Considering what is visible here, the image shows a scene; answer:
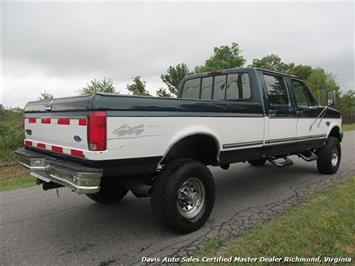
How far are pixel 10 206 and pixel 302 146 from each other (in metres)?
5.31

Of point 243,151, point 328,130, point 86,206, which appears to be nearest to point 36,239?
point 86,206

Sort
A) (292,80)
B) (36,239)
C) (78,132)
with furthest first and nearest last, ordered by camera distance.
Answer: (292,80)
(36,239)
(78,132)

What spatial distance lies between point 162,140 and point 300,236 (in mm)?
1874

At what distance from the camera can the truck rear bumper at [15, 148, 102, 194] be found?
304 cm

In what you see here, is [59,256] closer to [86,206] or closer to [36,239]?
[36,239]

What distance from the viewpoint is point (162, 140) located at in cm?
352

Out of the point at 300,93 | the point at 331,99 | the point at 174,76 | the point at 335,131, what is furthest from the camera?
the point at 174,76

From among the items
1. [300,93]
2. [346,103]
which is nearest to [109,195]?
[300,93]

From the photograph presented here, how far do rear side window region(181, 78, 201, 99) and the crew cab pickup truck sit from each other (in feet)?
0.87

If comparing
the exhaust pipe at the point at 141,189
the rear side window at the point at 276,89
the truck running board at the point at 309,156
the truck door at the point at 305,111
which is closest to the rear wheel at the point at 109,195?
the exhaust pipe at the point at 141,189

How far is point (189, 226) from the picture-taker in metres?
3.76

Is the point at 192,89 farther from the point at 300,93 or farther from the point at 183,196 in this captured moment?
the point at 183,196

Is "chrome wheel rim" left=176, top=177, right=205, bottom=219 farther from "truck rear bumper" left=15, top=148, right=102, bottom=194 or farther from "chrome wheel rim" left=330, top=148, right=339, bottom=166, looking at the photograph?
"chrome wheel rim" left=330, top=148, right=339, bottom=166

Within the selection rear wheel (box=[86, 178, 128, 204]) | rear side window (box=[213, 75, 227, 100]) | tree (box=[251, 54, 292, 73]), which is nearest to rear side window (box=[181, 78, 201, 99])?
rear side window (box=[213, 75, 227, 100])
